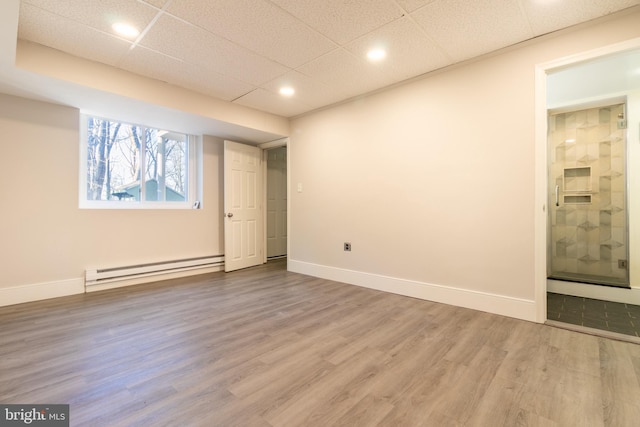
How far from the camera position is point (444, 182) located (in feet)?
9.89

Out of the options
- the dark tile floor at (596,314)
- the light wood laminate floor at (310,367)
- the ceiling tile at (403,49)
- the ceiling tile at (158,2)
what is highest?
the ceiling tile at (403,49)

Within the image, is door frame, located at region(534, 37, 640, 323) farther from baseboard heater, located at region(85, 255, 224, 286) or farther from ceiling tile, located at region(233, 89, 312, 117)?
baseboard heater, located at region(85, 255, 224, 286)

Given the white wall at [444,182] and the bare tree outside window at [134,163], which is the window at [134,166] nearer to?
the bare tree outside window at [134,163]

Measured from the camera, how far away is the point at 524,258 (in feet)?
8.27

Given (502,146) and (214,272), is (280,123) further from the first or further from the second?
(502,146)

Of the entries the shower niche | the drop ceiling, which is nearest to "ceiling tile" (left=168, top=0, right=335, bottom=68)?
the drop ceiling

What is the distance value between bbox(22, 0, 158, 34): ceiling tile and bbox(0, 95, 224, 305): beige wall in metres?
1.67

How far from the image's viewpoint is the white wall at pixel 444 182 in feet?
8.28

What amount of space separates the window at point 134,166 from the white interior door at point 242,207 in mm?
586

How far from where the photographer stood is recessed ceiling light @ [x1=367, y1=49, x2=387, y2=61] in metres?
2.64

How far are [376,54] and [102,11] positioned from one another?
227 centimetres

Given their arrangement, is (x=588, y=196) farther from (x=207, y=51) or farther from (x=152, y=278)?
(x=152, y=278)

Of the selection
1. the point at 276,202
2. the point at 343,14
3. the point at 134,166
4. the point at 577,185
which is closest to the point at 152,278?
the point at 134,166
